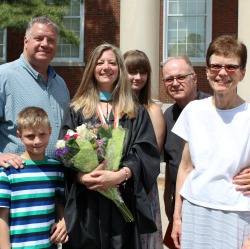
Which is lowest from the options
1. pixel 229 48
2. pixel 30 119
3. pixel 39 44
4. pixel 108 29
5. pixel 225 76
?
pixel 30 119

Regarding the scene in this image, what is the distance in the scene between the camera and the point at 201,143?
2951 millimetres

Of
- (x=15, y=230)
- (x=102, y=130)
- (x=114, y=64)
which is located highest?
(x=114, y=64)

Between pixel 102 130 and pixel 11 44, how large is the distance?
50.7 ft

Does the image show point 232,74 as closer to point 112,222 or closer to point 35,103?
point 112,222

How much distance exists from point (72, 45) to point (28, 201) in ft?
48.4

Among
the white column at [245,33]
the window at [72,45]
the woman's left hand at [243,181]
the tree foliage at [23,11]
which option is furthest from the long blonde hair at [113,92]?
the window at [72,45]

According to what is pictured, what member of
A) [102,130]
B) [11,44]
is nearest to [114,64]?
→ [102,130]

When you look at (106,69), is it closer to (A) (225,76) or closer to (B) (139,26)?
(A) (225,76)

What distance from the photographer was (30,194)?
10.7ft

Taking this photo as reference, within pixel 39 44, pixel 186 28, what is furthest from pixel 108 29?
pixel 39 44

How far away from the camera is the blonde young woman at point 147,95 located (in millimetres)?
3959

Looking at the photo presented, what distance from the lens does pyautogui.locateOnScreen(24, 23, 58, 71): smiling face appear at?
3.71m

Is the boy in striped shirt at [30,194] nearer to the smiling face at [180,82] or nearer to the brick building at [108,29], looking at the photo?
the smiling face at [180,82]

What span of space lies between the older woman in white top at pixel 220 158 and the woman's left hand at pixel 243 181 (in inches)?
0.8
